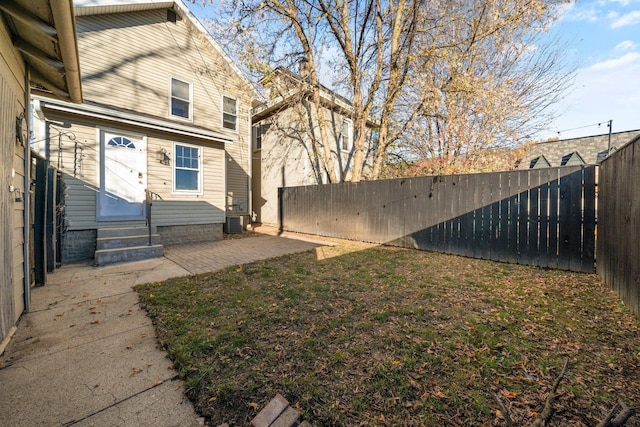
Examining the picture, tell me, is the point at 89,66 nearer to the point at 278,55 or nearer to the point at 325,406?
the point at 278,55

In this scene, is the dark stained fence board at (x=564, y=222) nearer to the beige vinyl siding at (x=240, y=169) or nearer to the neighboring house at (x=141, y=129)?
the neighboring house at (x=141, y=129)

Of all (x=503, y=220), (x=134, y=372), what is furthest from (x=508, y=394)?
(x=503, y=220)

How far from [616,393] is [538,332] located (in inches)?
33.7

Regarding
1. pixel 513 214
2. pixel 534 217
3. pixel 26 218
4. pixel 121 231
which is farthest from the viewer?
pixel 121 231

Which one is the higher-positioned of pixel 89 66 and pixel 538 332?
pixel 89 66

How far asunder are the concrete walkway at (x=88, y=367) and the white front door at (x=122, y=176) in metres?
3.20

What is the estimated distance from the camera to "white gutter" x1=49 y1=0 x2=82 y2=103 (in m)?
2.23

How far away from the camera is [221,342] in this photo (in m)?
2.46

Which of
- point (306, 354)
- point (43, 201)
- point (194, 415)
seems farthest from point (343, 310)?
point (43, 201)

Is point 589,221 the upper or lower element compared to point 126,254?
upper

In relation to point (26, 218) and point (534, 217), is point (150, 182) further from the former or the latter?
point (534, 217)

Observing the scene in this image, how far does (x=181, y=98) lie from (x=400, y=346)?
32.4 feet

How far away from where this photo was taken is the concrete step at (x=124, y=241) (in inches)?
236

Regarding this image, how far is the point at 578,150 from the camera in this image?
19750 mm
